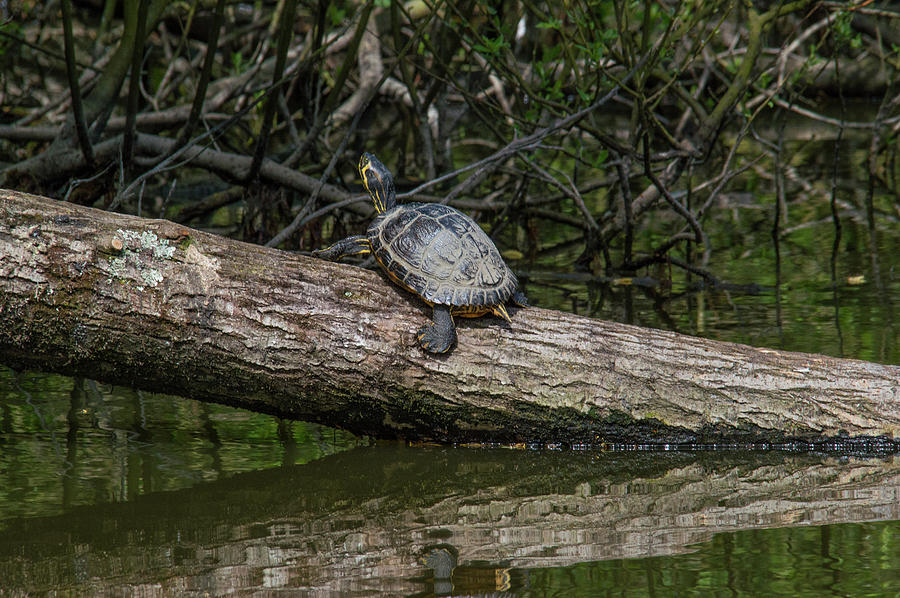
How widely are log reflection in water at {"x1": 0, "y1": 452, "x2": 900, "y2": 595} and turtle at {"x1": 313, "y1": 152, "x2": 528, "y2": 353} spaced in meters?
0.65

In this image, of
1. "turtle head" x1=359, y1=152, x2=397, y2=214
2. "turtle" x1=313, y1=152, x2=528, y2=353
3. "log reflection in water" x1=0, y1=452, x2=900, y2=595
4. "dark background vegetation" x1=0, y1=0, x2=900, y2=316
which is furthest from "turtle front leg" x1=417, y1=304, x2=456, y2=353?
"dark background vegetation" x1=0, y1=0, x2=900, y2=316

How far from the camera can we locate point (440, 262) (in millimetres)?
4160

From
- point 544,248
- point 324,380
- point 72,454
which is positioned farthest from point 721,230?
point 72,454

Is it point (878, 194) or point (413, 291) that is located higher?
point (878, 194)

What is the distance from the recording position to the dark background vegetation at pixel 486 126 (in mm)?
6027

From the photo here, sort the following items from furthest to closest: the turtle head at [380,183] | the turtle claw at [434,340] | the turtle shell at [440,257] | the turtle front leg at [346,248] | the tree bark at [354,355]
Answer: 1. the turtle head at [380,183]
2. the turtle front leg at [346,248]
3. the turtle shell at [440,257]
4. the turtle claw at [434,340]
5. the tree bark at [354,355]

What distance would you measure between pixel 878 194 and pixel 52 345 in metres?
9.06

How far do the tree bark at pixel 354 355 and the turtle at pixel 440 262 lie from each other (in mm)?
99

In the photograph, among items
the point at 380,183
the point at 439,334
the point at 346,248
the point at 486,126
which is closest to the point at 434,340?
the point at 439,334

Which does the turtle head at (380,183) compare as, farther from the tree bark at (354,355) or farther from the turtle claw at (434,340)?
the turtle claw at (434,340)

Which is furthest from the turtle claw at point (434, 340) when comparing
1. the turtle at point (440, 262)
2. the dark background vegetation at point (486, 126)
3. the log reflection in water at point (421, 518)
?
the dark background vegetation at point (486, 126)

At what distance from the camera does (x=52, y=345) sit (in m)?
3.72

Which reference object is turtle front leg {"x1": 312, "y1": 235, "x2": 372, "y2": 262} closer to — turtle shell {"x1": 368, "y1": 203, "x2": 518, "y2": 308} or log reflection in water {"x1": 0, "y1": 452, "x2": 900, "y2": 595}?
turtle shell {"x1": 368, "y1": 203, "x2": 518, "y2": 308}

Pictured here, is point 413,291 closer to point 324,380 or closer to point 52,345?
point 324,380
